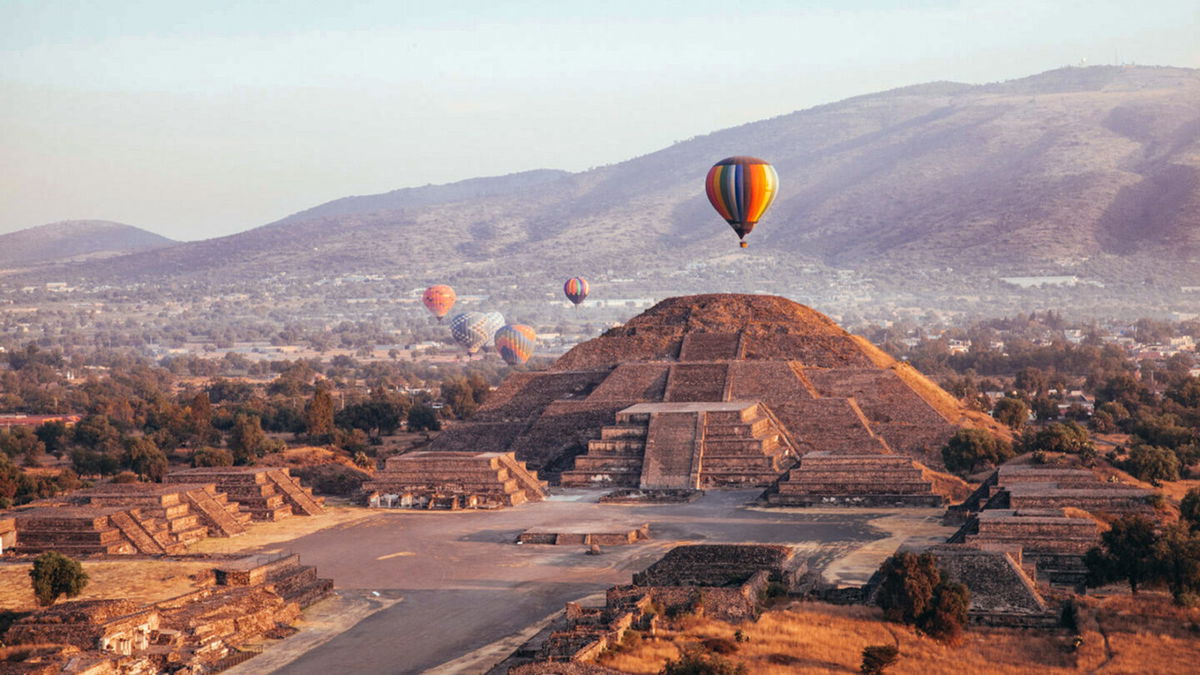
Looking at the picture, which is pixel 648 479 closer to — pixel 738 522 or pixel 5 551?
pixel 738 522

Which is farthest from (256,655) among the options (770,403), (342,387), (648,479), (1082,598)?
(342,387)

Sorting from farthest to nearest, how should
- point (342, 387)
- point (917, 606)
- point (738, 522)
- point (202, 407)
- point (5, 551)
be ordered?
point (342, 387) < point (202, 407) < point (738, 522) < point (5, 551) < point (917, 606)

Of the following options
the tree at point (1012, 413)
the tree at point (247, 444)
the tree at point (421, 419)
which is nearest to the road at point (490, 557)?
the tree at point (247, 444)

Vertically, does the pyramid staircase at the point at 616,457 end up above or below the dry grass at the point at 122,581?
below

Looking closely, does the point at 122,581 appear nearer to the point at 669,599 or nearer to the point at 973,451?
the point at 669,599

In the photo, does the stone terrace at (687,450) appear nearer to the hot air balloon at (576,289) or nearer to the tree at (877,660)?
the tree at (877,660)

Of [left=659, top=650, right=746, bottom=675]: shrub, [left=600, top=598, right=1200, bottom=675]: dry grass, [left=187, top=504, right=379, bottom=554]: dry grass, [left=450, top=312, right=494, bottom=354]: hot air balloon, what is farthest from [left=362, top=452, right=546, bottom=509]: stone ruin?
[left=450, top=312, right=494, bottom=354]: hot air balloon

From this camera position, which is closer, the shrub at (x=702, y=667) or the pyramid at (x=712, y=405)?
the shrub at (x=702, y=667)
